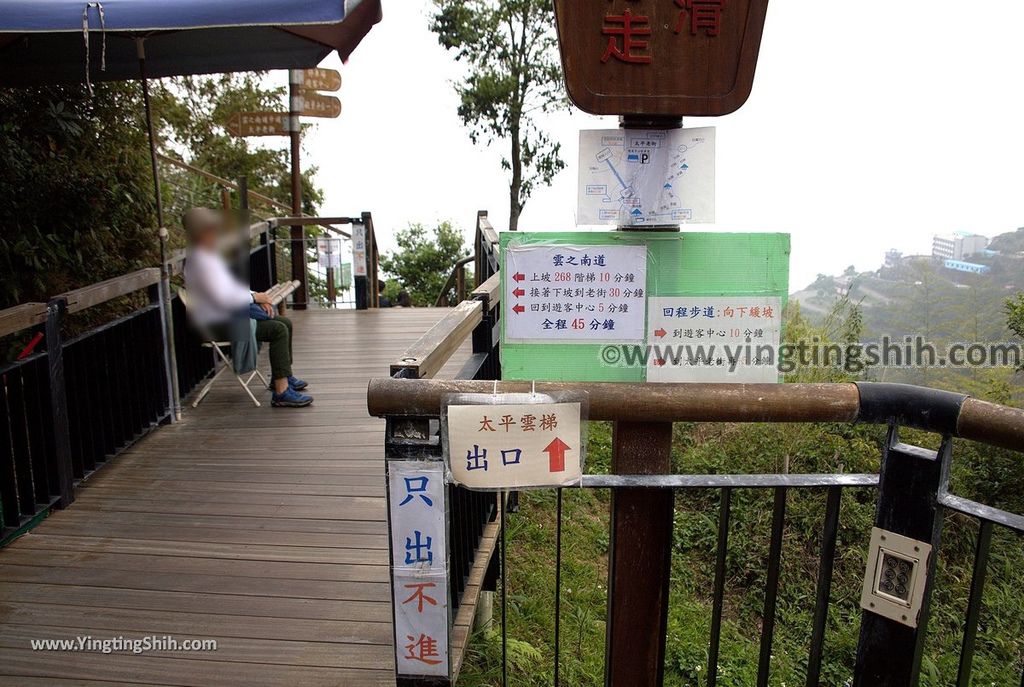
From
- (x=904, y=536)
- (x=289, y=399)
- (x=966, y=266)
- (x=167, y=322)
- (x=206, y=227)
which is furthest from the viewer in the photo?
(x=966, y=266)

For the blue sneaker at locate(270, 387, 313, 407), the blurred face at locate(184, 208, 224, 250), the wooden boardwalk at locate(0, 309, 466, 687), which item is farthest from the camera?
the blue sneaker at locate(270, 387, 313, 407)

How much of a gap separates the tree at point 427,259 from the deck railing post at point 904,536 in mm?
17293

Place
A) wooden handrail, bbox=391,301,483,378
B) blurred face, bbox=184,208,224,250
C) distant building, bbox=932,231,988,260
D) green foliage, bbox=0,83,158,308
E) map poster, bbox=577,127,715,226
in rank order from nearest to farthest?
map poster, bbox=577,127,715,226
wooden handrail, bbox=391,301,483,378
blurred face, bbox=184,208,224,250
green foliage, bbox=0,83,158,308
distant building, bbox=932,231,988,260

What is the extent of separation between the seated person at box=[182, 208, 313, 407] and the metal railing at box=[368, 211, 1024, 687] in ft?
10.7

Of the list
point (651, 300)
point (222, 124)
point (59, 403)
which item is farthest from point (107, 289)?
point (222, 124)

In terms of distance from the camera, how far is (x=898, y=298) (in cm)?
837

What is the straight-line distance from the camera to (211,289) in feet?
16.1

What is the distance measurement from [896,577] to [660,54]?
1.35 metres

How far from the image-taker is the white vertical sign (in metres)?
9.72

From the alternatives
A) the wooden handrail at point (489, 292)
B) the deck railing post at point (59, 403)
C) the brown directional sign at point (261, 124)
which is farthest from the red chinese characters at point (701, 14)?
the brown directional sign at point (261, 124)

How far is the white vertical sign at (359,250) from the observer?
972 centimetres

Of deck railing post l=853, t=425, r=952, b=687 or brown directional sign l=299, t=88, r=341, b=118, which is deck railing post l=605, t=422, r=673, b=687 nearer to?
deck railing post l=853, t=425, r=952, b=687

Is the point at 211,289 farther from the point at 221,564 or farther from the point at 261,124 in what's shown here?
the point at 261,124

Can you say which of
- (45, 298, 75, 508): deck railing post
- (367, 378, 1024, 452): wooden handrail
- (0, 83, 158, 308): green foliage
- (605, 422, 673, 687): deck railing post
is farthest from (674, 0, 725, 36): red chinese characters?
(0, 83, 158, 308): green foliage
